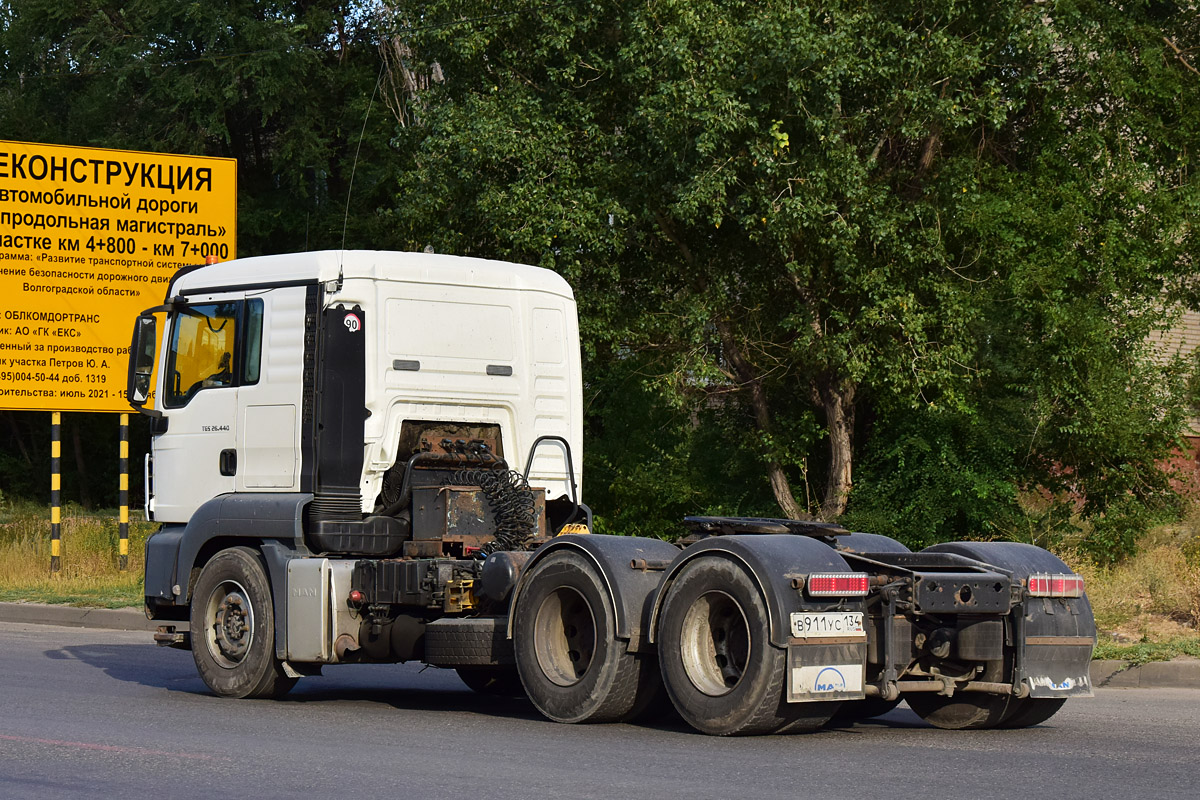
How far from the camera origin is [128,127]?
36.3 meters

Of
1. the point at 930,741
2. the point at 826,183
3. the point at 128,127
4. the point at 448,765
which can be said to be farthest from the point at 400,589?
the point at 128,127

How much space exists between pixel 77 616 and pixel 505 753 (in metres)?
11.2

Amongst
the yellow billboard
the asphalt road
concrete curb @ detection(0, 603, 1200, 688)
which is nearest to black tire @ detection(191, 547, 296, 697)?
the asphalt road

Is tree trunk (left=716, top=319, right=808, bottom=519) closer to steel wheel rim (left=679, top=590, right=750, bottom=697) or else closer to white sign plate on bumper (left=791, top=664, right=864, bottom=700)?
steel wheel rim (left=679, top=590, right=750, bottom=697)

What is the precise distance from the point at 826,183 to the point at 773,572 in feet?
36.2

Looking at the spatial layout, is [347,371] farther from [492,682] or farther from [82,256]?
[82,256]

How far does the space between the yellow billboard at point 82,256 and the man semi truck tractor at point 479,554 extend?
34.5 ft

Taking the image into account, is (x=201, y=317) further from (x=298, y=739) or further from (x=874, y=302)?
(x=874, y=302)

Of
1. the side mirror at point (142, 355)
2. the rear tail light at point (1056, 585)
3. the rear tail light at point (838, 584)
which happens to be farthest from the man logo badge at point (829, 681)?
the side mirror at point (142, 355)

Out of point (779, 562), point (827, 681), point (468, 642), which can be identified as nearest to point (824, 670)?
point (827, 681)

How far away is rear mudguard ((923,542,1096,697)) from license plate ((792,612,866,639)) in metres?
1.12

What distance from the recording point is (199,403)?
11.8 meters

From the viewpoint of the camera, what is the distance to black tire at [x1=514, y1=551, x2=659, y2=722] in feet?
30.8

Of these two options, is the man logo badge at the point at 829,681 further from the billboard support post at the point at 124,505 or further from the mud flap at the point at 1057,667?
the billboard support post at the point at 124,505
